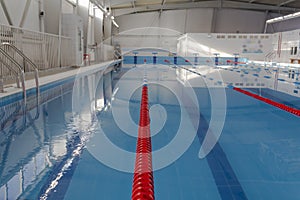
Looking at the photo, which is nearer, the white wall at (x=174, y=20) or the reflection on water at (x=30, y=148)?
the reflection on water at (x=30, y=148)

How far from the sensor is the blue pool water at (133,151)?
75.2 inches

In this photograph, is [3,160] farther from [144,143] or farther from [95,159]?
[144,143]

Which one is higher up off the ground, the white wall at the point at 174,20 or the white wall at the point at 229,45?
the white wall at the point at 174,20

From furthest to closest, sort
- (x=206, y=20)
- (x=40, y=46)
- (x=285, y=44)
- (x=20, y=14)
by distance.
Result: (x=206, y=20), (x=285, y=44), (x=20, y=14), (x=40, y=46)

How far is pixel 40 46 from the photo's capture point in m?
7.73

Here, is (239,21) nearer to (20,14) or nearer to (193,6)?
(193,6)

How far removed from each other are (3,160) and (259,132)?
282 cm

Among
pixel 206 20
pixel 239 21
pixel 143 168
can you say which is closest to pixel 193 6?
pixel 206 20

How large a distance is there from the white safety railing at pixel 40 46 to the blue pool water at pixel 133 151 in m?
2.47

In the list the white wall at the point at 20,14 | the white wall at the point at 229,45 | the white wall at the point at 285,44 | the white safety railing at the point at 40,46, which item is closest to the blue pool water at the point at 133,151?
the white safety railing at the point at 40,46

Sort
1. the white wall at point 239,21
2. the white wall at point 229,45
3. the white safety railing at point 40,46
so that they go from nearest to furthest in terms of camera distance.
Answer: the white safety railing at point 40,46 < the white wall at point 229,45 < the white wall at point 239,21

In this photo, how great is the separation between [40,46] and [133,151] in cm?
618

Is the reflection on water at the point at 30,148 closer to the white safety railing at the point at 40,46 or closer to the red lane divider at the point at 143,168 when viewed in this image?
the red lane divider at the point at 143,168

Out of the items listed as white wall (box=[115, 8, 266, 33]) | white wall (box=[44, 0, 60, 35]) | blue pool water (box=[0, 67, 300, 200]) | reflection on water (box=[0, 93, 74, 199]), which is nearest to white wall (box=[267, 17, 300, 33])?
white wall (box=[115, 8, 266, 33])
